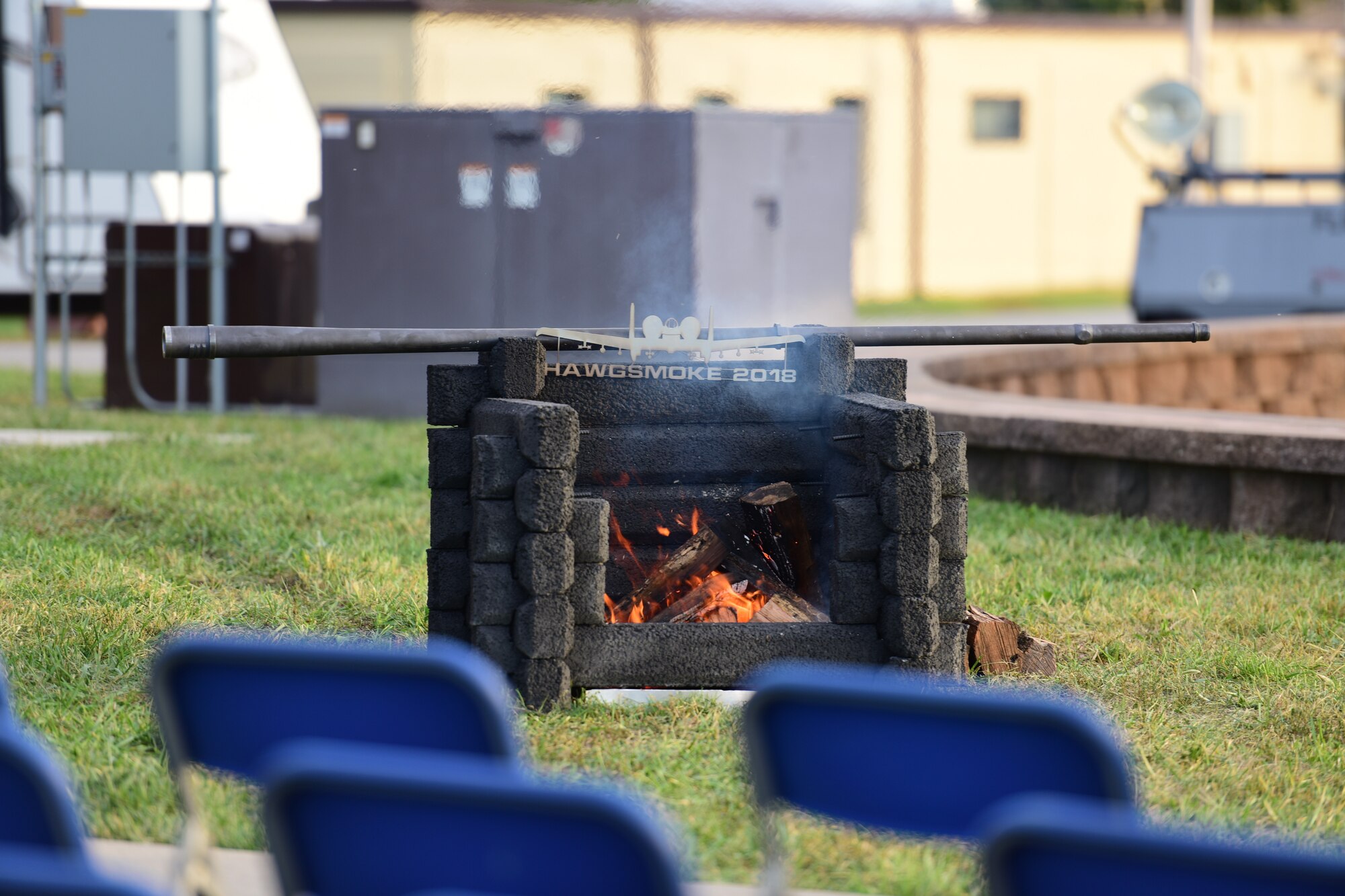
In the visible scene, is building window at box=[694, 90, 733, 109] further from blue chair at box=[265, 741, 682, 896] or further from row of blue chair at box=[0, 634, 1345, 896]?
blue chair at box=[265, 741, 682, 896]

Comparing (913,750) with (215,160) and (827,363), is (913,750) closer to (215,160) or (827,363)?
(827,363)

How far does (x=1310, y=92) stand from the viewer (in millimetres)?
31844

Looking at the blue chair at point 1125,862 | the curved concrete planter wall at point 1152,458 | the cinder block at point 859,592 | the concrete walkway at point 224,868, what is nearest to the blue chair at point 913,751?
the blue chair at point 1125,862

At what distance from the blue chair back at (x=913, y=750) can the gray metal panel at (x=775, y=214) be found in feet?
28.9

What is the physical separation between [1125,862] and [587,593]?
2.76 metres

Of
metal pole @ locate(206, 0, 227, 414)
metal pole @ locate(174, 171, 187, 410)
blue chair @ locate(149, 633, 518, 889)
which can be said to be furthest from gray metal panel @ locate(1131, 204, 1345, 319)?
blue chair @ locate(149, 633, 518, 889)

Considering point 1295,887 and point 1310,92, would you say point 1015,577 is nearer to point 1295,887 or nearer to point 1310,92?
point 1295,887

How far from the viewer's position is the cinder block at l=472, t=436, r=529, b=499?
4312mm

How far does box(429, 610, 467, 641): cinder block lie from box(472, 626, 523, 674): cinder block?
6.7 inches

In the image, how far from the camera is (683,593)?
4965mm

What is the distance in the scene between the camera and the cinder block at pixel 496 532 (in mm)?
4336

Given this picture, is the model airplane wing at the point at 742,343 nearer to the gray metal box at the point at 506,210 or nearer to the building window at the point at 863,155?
the gray metal box at the point at 506,210

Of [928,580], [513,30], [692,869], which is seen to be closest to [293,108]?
[513,30]

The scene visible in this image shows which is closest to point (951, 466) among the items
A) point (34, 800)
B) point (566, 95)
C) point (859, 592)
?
point (859, 592)
